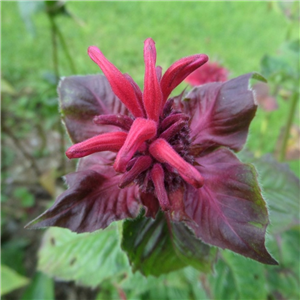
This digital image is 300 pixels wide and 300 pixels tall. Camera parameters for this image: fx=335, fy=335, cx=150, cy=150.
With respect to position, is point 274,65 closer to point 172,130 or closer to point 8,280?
point 172,130

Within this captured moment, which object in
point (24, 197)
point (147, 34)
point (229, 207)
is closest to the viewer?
point (229, 207)

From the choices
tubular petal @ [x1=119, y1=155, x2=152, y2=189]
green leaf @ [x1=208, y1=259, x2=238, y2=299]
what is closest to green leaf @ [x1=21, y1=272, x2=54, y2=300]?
green leaf @ [x1=208, y1=259, x2=238, y2=299]

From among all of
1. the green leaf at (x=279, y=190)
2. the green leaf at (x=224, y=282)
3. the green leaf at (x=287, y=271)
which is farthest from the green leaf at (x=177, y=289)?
the green leaf at (x=279, y=190)

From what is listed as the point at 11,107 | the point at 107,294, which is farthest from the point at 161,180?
the point at 11,107

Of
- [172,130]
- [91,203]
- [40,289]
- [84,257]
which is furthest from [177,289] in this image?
[172,130]

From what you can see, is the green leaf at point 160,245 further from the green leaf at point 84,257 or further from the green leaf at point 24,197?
the green leaf at point 24,197

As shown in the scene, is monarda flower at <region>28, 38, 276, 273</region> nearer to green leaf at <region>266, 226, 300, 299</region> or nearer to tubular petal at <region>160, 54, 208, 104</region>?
tubular petal at <region>160, 54, 208, 104</region>
